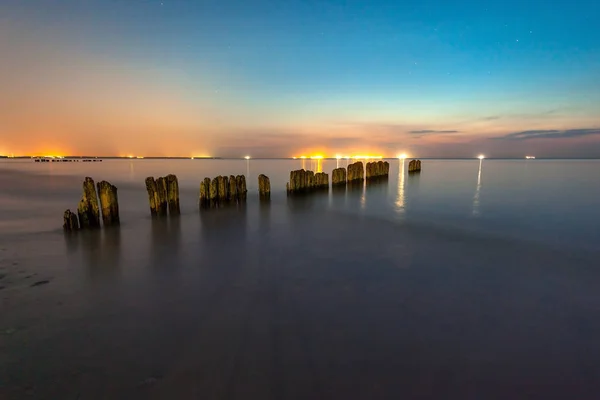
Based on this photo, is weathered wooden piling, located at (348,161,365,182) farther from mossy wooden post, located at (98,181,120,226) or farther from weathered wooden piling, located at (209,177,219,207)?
mossy wooden post, located at (98,181,120,226)

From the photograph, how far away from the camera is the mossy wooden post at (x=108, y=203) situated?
32.2 feet

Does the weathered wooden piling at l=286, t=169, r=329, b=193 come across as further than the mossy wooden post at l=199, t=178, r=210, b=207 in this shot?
Yes

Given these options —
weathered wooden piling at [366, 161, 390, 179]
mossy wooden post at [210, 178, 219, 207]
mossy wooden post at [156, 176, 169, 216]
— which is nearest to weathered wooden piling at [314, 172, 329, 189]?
mossy wooden post at [210, 178, 219, 207]

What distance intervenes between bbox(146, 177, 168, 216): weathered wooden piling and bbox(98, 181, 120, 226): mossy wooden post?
1.49 m

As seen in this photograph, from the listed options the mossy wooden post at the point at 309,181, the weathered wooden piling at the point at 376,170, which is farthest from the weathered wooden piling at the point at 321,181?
the weathered wooden piling at the point at 376,170

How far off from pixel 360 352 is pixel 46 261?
7045 millimetres

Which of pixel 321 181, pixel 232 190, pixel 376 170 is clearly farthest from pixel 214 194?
pixel 376 170

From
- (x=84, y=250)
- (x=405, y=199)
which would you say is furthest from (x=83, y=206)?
(x=405, y=199)

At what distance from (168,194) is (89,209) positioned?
115 inches

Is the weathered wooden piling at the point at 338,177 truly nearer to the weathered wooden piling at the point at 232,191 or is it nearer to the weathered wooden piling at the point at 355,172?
the weathered wooden piling at the point at 355,172

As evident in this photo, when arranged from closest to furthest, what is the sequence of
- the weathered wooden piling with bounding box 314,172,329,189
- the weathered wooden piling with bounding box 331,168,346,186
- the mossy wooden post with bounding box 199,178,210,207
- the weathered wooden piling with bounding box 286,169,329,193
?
the mossy wooden post with bounding box 199,178,210,207
the weathered wooden piling with bounding box 286,169,329,193
the weathered wooden piling with bounding box 314,172,329,189
the weathered wooden piling with bounding box 331,168,346,186

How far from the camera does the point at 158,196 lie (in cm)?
1180

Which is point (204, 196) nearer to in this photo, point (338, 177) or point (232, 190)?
point (232, 190)

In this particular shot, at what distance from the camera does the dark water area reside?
10.3 ft
